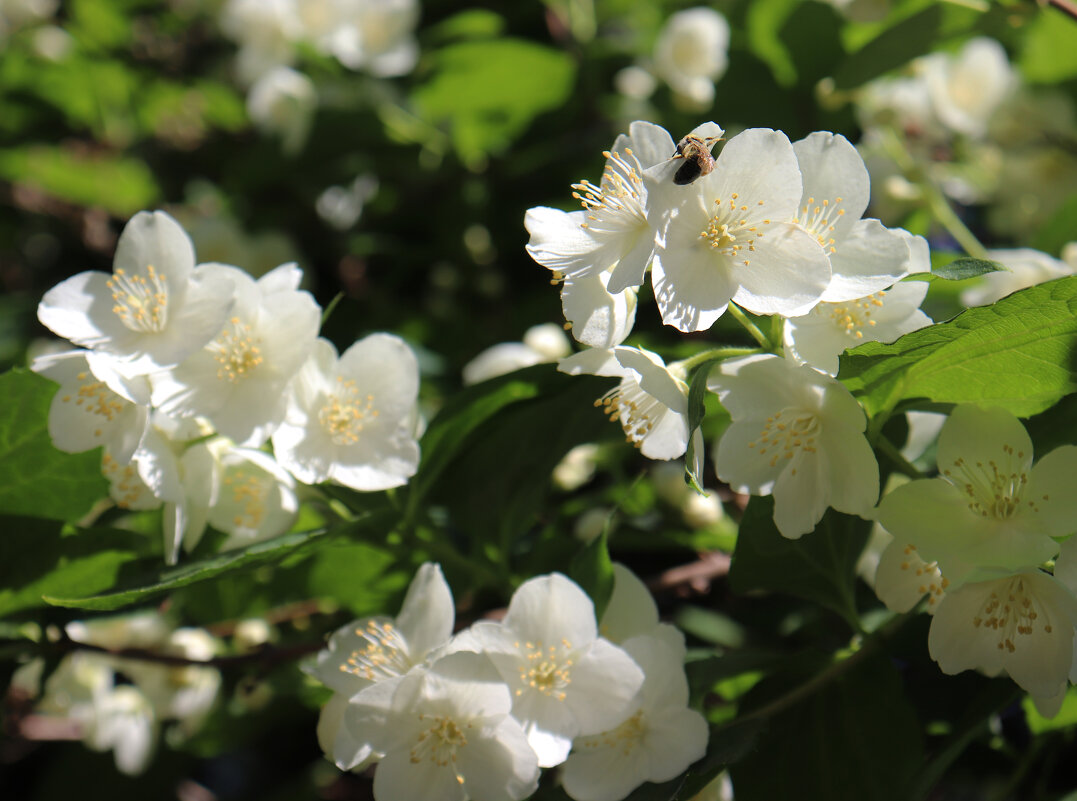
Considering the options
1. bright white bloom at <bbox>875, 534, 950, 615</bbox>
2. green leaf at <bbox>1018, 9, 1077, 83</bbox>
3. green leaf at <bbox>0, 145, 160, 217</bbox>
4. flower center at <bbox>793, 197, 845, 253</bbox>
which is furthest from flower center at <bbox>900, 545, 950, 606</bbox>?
green leaf at <bbox>0, 145, 160, 217</bbox>

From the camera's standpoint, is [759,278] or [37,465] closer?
[759,278]

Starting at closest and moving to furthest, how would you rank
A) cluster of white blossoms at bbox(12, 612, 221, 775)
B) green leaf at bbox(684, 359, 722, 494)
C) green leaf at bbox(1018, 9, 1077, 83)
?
green leaf at bbox(684, 359, 722, 494) → cluster of white blossoms at bbox(12, 612, 221, 775) → green leaf at bbox(1018, 9, 1077, 83)

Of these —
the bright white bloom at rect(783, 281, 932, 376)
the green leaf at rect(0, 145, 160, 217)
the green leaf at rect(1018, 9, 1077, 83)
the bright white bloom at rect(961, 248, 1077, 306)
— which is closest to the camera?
the bright white bloom at rect(783, 281, 932, 376)

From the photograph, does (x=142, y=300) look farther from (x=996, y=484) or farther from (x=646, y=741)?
(x=996, y=484)

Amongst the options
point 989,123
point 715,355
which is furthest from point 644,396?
point 989,123

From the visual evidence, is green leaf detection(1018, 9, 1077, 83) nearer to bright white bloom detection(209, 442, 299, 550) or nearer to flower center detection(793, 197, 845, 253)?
flower center detection(793, 197, 845, 253)

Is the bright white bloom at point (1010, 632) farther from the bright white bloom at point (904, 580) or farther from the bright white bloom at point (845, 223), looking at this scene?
the bright white bloom at point (845, 223)
